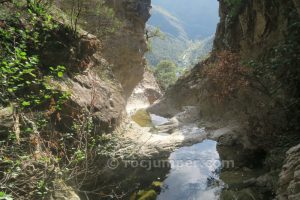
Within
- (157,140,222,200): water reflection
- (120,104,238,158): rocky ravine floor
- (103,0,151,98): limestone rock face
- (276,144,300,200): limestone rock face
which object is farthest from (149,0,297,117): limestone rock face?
(276,144,300,200): limestone rock face

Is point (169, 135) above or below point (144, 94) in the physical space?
below

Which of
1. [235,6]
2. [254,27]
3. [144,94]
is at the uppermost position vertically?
[235,6]

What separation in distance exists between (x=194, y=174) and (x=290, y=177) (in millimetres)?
6580

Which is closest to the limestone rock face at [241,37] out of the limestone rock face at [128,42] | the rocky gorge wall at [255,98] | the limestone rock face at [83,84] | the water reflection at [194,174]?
the rocky gorge wall at [255,98]

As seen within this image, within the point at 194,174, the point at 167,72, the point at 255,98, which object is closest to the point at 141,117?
the point at 255,98

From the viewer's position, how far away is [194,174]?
46.0ft

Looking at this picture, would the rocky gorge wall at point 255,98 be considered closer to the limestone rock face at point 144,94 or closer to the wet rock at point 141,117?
the wet rock at point 141,117

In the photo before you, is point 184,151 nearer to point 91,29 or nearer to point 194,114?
point 194,114

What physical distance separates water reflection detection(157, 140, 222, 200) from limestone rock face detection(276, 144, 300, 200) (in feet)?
13.6

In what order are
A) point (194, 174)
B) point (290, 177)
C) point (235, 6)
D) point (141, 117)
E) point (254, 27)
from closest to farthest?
point (290, 177) → point (194, 174) → point (254, 27) → point (235, 6) → point (141, 117)

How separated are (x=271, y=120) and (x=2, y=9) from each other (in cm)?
1031

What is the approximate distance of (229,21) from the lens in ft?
73.3

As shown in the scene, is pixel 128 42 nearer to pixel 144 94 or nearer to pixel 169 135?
pixel 144 94

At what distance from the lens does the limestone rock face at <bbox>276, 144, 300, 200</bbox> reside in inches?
279
